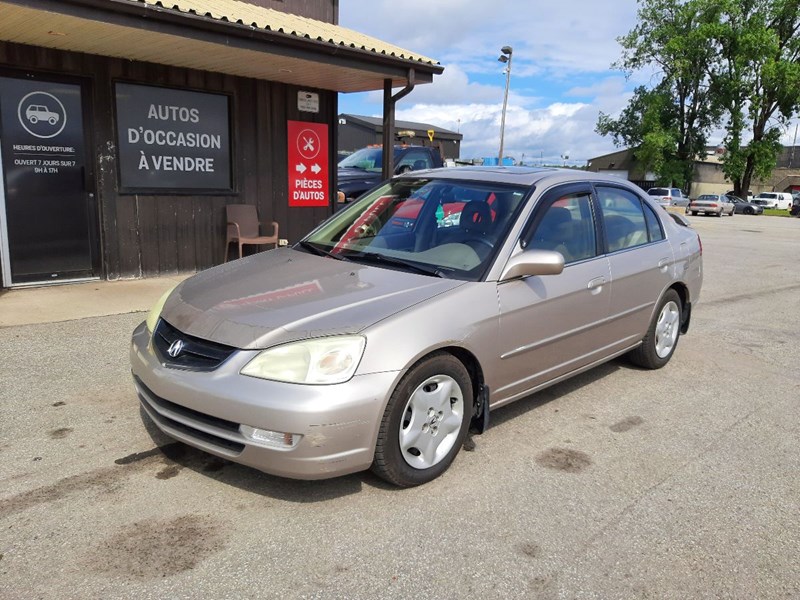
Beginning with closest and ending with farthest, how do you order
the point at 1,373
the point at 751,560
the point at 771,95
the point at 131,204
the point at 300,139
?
the point at 751,560, the point at 1,373, the point at 131,204, the point at 300,139, the point at 771,95

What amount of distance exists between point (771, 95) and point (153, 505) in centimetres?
4967

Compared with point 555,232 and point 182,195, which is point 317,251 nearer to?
point 555,232

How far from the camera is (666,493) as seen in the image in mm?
3344

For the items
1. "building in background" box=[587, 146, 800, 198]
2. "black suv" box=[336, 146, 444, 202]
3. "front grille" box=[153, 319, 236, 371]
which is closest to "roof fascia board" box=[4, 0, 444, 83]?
"black suv" box=[336, 146, 444, 202]

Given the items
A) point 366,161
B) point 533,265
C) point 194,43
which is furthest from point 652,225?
point 366,161

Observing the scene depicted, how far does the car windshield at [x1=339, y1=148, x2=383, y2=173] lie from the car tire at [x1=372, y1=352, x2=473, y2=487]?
8775 millimetres

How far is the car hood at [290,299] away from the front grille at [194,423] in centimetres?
36

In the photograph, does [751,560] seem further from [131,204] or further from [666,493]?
[131,204]

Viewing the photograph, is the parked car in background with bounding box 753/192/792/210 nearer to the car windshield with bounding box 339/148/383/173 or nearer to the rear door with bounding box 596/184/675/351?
the car windshield with bounding box 339/148/383/173

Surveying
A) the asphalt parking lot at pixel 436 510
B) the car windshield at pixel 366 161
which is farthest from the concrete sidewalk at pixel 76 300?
the car windshield at pixel 366 161

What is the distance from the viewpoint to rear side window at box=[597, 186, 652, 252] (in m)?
4.71

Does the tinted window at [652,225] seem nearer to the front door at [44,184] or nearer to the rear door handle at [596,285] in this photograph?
the rear door handle at [596,285]

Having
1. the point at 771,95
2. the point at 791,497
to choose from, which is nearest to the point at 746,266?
the point at 791,497

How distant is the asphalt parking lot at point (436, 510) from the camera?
256 cm
